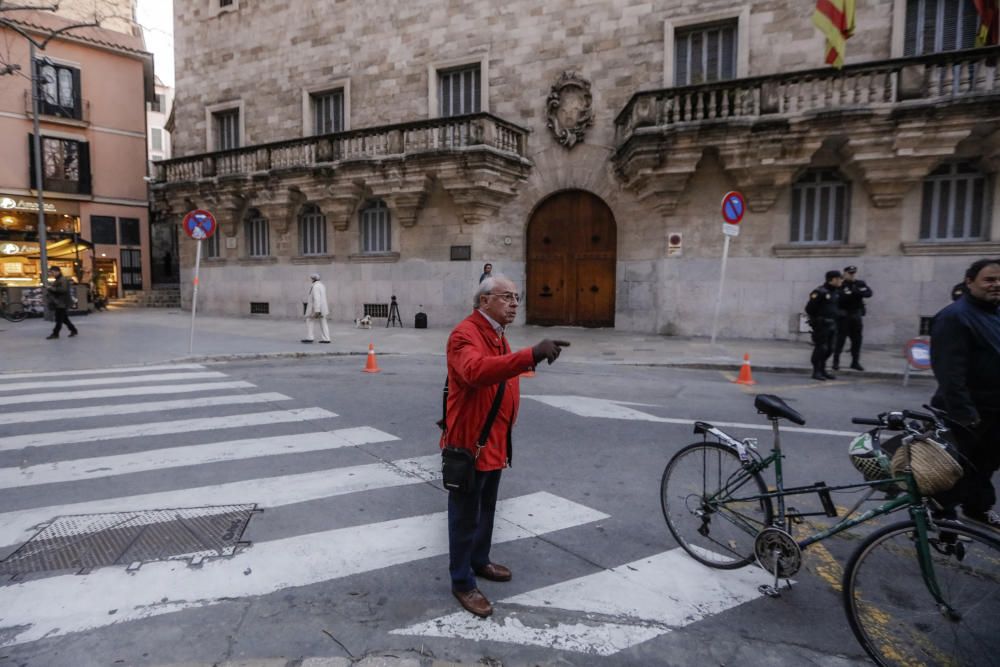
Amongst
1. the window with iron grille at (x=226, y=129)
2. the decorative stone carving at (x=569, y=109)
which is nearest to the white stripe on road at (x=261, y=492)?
the decorative stone carving at (x=569, y=109)

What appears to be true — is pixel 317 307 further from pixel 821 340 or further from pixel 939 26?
pixel 939 26

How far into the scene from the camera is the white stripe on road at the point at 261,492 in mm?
4254

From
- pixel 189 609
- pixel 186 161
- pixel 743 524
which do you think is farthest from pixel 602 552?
pixel 186 161

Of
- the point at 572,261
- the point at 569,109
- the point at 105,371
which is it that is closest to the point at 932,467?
the point at 105,371

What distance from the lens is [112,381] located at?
31.1 feet

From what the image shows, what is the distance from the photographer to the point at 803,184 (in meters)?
15.3

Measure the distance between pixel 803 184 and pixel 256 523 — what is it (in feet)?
51.4

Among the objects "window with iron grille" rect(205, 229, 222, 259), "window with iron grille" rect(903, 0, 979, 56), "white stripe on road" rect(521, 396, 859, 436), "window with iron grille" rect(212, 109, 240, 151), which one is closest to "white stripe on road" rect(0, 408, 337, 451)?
"white stripe on road" rect(521, 396, 859, 436)

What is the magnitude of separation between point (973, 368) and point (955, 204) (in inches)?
536

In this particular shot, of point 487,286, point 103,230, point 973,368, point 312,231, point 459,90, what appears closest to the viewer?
point 487,286

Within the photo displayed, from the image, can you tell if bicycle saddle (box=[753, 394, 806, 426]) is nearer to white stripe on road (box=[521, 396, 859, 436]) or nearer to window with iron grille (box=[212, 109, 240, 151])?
white stripe on road (box=[521, 396, 859, 436])

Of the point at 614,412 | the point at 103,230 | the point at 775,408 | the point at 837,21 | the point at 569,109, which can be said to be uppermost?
the point at 837,21

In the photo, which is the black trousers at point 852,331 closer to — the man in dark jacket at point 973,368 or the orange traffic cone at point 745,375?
the orange traffic cone at point 745,375

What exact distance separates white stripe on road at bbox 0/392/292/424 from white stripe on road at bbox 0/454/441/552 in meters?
3.19
